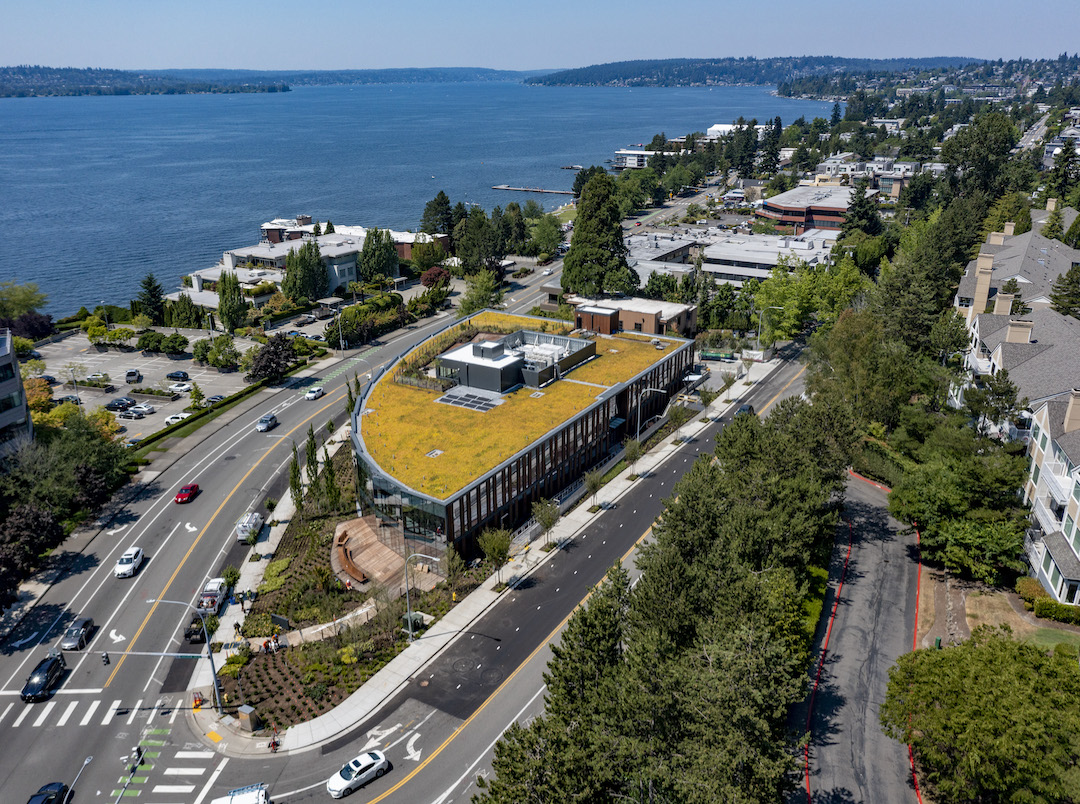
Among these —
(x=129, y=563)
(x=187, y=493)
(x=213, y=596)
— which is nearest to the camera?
(x=213, y=596)

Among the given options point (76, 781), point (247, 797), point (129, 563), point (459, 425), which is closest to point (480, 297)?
point (459, 425)

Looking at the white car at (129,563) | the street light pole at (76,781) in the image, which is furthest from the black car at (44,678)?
the white car at (129,563)

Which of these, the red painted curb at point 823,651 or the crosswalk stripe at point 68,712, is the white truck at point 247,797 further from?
the red painted curb at point 823,651

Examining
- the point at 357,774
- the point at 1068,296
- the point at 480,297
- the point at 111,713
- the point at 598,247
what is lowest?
the point at 111,713

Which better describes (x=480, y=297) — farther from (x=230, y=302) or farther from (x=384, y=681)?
(x=384, y=681)

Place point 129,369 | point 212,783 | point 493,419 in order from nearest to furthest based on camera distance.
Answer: point 212,783
point 493,419
point 129,369

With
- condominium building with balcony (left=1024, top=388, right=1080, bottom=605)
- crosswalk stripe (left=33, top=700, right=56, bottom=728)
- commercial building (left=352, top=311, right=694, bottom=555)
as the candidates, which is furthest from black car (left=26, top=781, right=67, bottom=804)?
condominium building with balcony (left=1024, top=388, right=1080, bottom=605)

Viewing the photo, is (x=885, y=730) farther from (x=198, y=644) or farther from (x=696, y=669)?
(x=198, y=644)

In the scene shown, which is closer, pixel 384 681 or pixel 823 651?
pixel 384 681
